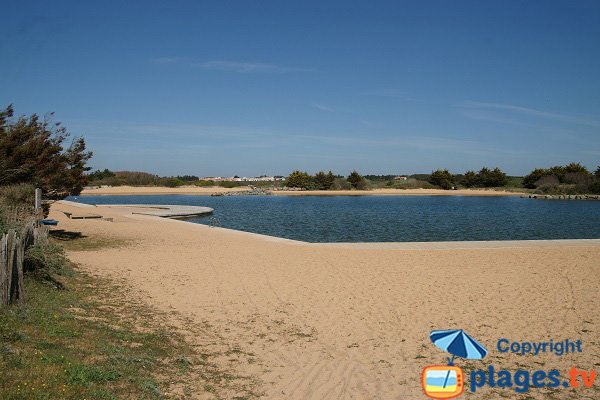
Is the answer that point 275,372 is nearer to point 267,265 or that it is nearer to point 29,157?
point 267,265

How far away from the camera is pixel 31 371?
464 centimetres

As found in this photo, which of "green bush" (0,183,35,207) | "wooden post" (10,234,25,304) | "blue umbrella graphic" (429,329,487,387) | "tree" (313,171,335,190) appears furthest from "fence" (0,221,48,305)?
"tree" (313,171,335,190)

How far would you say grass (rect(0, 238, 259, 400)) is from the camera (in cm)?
462

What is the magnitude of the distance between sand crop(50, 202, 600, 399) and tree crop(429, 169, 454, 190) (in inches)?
3584

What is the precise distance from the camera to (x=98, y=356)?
224 inches

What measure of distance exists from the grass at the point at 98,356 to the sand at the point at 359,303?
1.67 feet

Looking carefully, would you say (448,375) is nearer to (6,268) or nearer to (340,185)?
(6,268)

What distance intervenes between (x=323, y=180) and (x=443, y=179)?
27.1 m

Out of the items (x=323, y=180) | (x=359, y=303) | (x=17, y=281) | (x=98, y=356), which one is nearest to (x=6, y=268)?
(x=17, y=281)

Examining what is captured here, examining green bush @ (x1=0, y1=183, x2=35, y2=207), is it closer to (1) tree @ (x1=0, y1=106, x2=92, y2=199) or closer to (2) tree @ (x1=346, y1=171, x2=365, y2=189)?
(1) tree @ (x1=0, y1=106, x2=92, y2=199)

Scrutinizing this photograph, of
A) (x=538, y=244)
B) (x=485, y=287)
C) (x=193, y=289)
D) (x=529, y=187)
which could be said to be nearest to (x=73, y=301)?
(x=193, y=289)

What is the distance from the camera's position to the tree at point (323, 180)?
105 meters

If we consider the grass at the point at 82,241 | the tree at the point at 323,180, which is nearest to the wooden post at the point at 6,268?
the grass at the point at 82,241

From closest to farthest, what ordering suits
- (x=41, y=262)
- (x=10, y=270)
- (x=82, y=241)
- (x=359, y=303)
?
1. (x=10, y=270)
2. (x=41, y=262)
3. (x=359, y=303)
4. (x=82, y=241)
